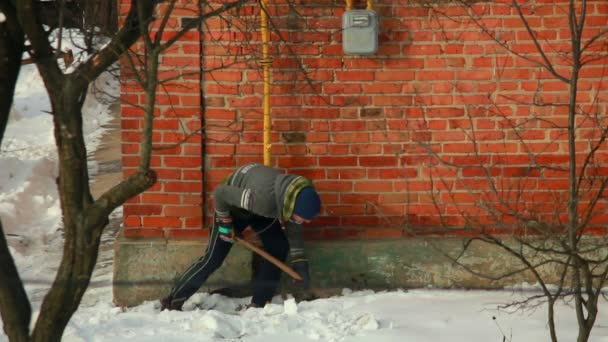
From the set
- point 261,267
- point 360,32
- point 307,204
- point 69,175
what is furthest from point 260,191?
point 69,175

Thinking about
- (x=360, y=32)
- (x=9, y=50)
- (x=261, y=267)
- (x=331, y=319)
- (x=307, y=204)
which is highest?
(x=360, y=32)

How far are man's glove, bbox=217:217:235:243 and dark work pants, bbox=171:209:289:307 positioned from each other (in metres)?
0.08

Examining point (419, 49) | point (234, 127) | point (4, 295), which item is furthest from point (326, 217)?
point (4, 295)

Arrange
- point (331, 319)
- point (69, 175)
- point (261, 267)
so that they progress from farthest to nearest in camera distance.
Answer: point (261, 267)
point (331, 319)
point (69, 175)

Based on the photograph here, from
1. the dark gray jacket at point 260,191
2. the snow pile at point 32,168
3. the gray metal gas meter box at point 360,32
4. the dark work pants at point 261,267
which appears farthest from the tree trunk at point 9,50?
the gray metal gas meter box at point 360,32

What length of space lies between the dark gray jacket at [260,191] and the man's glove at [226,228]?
0.11 feet

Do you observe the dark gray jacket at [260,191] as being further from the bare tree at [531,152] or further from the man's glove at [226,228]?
the bare tree at [531,152]

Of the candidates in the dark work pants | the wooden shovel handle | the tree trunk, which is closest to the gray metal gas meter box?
the dark work pants

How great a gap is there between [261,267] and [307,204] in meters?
0.84

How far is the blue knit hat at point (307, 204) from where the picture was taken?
5.98 meters

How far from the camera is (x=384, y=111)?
6.49 m

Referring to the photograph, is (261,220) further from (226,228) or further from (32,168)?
(32,168)

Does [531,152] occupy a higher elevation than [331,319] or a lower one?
higher

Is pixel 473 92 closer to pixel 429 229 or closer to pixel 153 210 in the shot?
pixel 429 229
